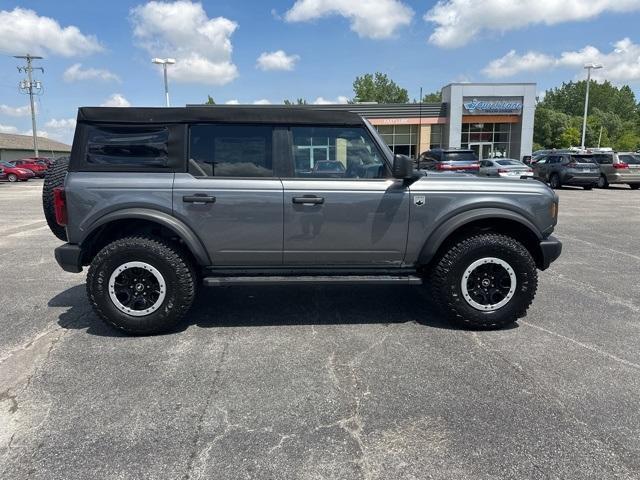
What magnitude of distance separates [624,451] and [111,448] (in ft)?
9.38

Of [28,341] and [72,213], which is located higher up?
[72,213]

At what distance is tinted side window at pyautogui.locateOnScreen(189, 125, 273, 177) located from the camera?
413 centimetres

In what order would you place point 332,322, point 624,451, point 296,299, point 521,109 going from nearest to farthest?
1. point 624,451
2. point 332,322
3. point 296,299
4. point 521,109

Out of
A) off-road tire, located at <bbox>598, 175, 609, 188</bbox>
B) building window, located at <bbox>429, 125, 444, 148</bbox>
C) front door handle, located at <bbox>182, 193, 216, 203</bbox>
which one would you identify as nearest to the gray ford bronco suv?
front door handle, located at <bbox>182, 193, 216, 203</bbox>

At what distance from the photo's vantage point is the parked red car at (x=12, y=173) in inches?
1268

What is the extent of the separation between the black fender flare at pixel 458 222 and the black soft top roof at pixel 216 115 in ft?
4.01

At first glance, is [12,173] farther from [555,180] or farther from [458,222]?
[458,222]

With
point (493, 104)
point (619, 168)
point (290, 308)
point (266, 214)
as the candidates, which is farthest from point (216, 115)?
point (493, 104)

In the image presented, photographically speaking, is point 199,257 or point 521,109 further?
point 521,109

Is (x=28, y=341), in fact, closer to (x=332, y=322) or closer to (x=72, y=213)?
(x=72, y=213)

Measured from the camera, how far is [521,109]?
35.2 metres

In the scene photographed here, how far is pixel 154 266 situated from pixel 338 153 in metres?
1.92

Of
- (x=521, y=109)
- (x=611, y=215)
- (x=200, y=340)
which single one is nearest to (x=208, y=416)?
(x=200, y=340)

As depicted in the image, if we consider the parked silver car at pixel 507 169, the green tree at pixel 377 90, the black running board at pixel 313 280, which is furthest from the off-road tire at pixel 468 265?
the green tree at pixel 377 90
